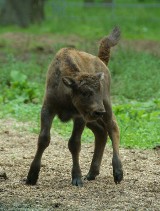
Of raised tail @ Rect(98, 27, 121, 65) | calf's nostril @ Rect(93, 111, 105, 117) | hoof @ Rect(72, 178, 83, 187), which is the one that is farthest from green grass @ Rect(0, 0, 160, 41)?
calf's nostril @ Rect(93, 111, 105, 117)

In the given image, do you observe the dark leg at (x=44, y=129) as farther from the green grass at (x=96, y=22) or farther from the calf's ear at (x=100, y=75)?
the green grass at (x=96, y=22)

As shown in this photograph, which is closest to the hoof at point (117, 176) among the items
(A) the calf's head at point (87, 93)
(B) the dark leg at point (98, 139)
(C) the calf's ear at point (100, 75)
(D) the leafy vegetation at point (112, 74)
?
(B) the dark leg at point (98, 139)

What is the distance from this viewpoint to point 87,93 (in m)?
8.29

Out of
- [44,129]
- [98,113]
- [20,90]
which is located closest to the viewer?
[98,113]

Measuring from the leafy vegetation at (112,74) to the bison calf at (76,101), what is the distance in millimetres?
2288

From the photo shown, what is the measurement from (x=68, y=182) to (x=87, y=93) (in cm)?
119

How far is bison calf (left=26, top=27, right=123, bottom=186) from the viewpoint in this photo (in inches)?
327

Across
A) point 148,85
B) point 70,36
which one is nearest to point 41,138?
point 148,85

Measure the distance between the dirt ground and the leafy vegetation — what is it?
28.9 inches

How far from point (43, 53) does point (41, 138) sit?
1183 cm

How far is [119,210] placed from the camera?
7605 millimetres

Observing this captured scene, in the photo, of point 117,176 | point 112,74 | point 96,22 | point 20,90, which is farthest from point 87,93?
point 96,22

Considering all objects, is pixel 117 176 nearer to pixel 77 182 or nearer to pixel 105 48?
pixel 77 182

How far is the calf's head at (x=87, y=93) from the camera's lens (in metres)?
8.27
